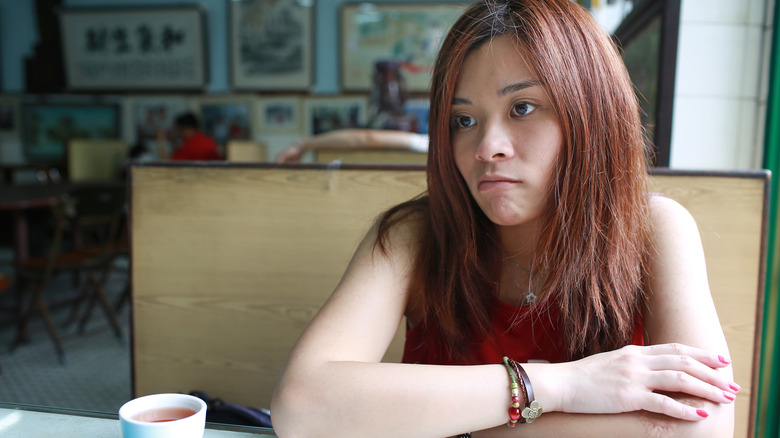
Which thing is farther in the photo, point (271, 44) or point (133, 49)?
point (133, 49)

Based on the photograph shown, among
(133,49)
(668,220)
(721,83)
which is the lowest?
(668,220)

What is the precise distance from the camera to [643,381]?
77cm

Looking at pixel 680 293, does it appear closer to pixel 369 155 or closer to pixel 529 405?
pixel 529 405

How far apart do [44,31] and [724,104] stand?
7.40 meters

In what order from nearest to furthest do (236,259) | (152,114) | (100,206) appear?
(236,259) < (100,206) < (152,114)

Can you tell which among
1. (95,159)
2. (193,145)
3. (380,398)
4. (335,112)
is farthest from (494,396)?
(95,159)

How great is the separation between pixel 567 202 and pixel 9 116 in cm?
770

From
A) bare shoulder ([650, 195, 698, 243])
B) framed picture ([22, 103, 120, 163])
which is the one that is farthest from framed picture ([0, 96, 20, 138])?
bare shoulder ([650, 195, 698, 243])

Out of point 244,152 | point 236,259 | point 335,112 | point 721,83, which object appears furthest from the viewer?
point 335,112

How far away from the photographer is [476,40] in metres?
0.93

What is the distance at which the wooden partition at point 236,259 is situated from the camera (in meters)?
1.47

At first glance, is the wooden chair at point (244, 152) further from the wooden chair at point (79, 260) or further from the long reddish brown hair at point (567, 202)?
the long reddish brown hair at point (567, 202)

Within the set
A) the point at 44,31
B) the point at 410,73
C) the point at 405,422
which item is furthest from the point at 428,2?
the point at 405,422

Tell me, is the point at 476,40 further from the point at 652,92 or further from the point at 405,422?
the point at 652,92
